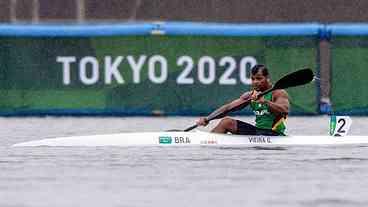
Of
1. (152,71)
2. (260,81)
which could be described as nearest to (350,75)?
(152,71)

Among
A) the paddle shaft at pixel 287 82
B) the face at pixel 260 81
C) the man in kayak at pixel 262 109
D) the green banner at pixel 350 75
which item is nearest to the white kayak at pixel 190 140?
the man in kayak at pixel 262 109

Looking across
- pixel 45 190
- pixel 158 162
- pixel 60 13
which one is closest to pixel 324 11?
pixel 60 13

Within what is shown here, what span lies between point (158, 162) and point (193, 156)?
2.81ft

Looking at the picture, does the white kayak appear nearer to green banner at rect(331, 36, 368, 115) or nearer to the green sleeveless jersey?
the green sleeveless jersey

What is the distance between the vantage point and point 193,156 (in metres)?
16.8

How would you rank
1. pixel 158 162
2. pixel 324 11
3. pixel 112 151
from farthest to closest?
pixel 324 11
pixel 112 151
pixel 158 162

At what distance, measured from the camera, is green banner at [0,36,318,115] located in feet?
78.3

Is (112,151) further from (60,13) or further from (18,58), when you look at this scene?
(60,13)

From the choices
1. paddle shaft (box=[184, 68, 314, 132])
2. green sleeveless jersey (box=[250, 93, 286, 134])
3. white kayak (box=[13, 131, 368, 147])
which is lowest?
white kayak (box=[13, 131, 368, 147])

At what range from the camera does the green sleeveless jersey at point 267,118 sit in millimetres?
18031

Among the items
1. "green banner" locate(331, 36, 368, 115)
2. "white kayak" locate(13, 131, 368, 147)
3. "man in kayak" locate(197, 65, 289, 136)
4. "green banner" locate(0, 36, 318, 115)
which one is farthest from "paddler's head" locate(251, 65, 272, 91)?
"green banner" locate(331, 36, 368, 115)

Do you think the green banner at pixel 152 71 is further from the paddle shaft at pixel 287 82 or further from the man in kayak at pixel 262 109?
the man in kayak at pixel 262 109

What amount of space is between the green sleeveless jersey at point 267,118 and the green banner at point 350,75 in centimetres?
583

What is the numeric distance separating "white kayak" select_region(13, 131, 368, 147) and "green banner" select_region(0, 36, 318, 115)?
555 centimetres
